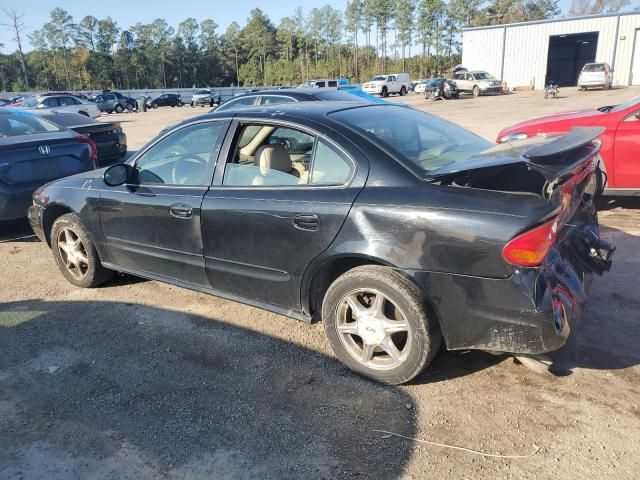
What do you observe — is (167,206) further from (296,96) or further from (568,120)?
(296,96)

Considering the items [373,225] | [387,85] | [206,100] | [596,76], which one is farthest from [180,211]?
[206,100]

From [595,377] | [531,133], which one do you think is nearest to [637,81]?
[531,133]

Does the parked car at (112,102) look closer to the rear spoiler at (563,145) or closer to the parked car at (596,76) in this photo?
the parked car at (596,76)

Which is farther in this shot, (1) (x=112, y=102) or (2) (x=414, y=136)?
(1) (x=112, y=102)

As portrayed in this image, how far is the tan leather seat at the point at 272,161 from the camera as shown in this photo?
341cm

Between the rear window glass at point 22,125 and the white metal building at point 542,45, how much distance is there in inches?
1772

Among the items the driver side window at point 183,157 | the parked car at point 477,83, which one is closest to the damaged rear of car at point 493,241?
the driver side window at point 183,157

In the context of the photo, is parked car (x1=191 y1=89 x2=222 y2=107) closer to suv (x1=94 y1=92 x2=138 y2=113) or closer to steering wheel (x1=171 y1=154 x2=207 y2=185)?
suv (x1=94 y1=92 x2=138 y2=113)

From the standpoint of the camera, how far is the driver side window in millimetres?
3668

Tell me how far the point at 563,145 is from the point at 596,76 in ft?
129

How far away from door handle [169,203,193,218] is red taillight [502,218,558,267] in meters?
2.17

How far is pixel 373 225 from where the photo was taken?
2.82 metres

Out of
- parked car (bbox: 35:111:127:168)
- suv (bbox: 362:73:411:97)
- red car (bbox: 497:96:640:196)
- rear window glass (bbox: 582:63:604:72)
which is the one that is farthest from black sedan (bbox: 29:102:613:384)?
suv (bbox: 362:73:411:97)

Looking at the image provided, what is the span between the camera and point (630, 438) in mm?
2432
